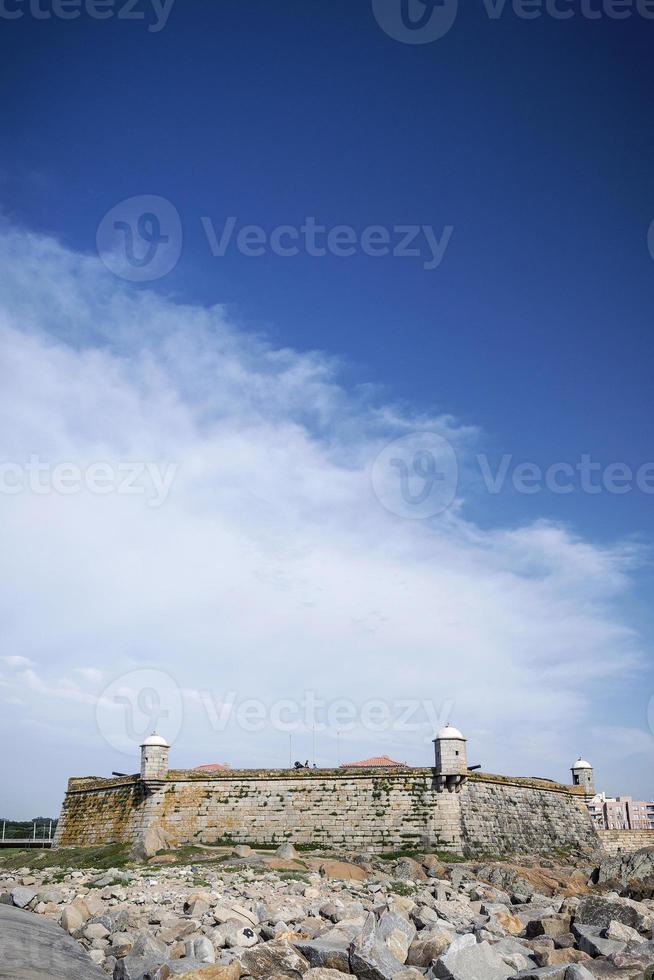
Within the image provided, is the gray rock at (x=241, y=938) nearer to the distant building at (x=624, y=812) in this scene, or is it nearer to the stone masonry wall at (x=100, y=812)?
the stone masonry wall at (x=100, y=812)

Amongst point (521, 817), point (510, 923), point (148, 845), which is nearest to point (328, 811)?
point (148, 845)

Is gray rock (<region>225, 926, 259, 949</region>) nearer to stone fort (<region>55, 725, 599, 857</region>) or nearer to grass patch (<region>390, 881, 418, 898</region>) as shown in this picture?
grass patch (<region>390, 881, 418, 898</region>)

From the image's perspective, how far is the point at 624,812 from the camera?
383 feet

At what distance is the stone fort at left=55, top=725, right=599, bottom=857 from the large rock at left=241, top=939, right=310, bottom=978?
20581 millimetres

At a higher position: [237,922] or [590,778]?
[590,778]

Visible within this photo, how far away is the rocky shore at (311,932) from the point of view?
8.46 metres

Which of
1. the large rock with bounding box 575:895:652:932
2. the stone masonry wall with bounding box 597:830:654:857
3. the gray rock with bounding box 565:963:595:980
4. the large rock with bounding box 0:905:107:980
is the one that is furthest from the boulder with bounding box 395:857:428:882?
the stone masonry wall with bounding box 597:830:654:857

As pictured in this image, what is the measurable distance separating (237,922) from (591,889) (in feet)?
43.2

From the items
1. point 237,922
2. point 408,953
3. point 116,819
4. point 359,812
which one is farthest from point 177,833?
point 408,953

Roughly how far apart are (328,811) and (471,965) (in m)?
22.5

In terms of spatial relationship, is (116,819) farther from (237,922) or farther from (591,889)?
(237,922)

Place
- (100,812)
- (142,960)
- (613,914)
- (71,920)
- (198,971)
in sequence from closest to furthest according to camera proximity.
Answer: (198,971), (142,960), (613,914), (71,920), (100,812)

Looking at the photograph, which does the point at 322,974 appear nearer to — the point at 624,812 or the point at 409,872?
the point at 409,872

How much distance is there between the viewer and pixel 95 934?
35.9 feet
